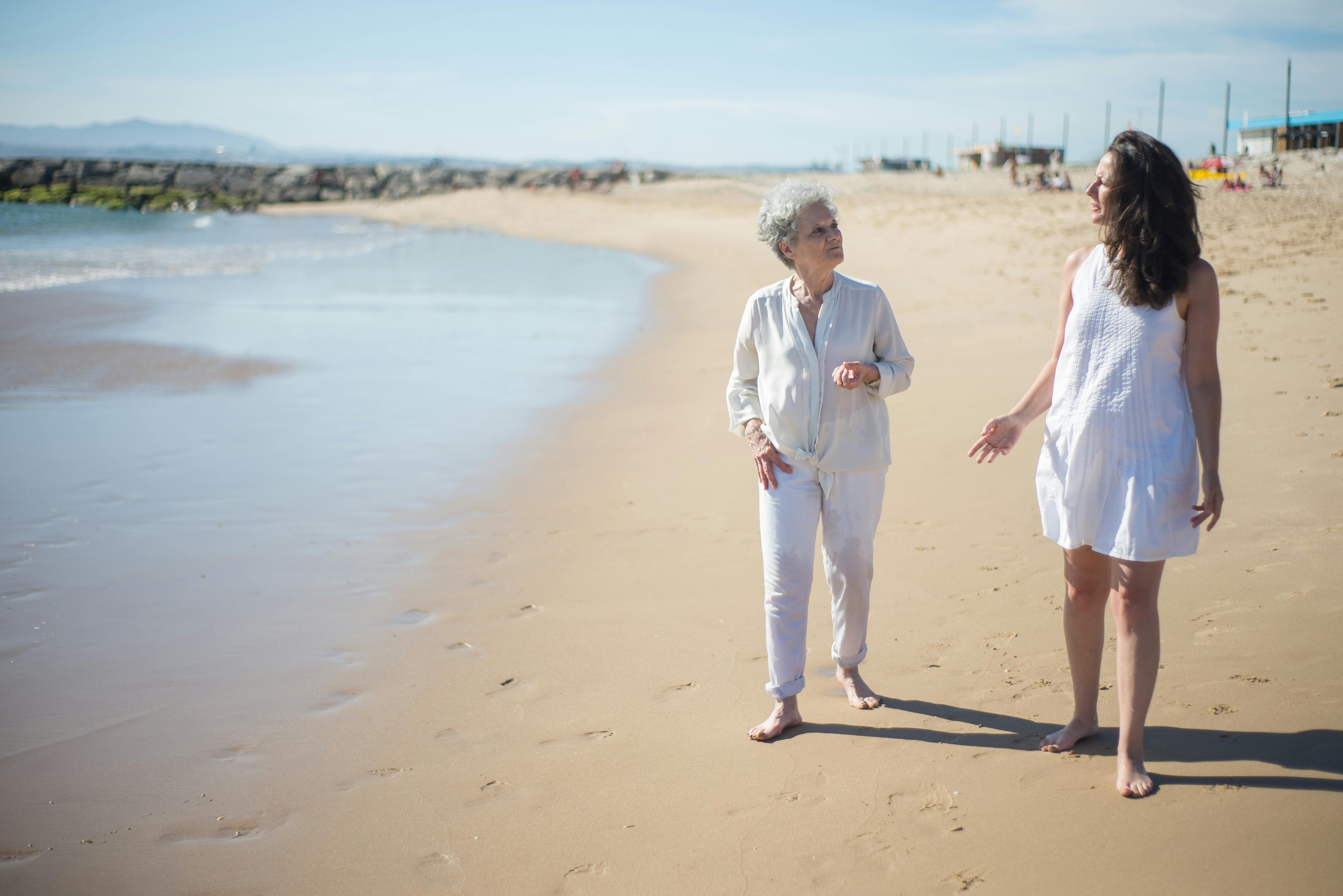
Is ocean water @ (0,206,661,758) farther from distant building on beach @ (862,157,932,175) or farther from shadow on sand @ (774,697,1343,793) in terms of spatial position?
distant building on beach @ (862,157,932,175)

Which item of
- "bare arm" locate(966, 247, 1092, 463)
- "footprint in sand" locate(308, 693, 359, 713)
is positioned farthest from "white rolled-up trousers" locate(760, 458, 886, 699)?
"footprint in sand" locate(308, 693, 359, 713)

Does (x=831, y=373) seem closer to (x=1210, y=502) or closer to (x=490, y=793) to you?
(x=1210, y=502)

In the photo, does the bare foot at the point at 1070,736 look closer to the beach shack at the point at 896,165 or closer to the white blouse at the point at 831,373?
the white blouse at the point at 831,373

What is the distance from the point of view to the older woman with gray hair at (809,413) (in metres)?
3.03

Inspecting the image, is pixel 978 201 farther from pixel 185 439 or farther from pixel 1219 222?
pixel 185 439

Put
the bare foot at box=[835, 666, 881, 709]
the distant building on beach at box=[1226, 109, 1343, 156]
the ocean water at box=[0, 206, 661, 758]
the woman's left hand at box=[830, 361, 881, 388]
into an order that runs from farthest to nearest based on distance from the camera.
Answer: the distant building on beach at box=[1226, 109, 1343, 156] < the ocean water at box=[0, 206, 661, 758] < the bare foot at box=[835, 666, 881, 709] < the woman's left hand at box=[830, 361, 881, 388]

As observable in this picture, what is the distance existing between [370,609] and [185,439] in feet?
12.7

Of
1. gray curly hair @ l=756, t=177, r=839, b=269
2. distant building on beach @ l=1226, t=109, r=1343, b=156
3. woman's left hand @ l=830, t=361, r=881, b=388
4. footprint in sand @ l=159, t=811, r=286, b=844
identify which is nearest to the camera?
footprint in sand @ l=159, t=811, r=286, b=844

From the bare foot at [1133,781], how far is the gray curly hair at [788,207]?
1.84 metres

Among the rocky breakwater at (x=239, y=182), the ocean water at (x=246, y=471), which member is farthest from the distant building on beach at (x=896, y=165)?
the ocean water at (x=246, y=471)

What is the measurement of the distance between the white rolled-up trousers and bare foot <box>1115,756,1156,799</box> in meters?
0.94

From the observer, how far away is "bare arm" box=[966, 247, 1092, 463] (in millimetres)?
2803

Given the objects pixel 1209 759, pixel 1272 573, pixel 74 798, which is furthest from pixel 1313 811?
pixel 74 798

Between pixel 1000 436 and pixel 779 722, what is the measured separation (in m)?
1.22
